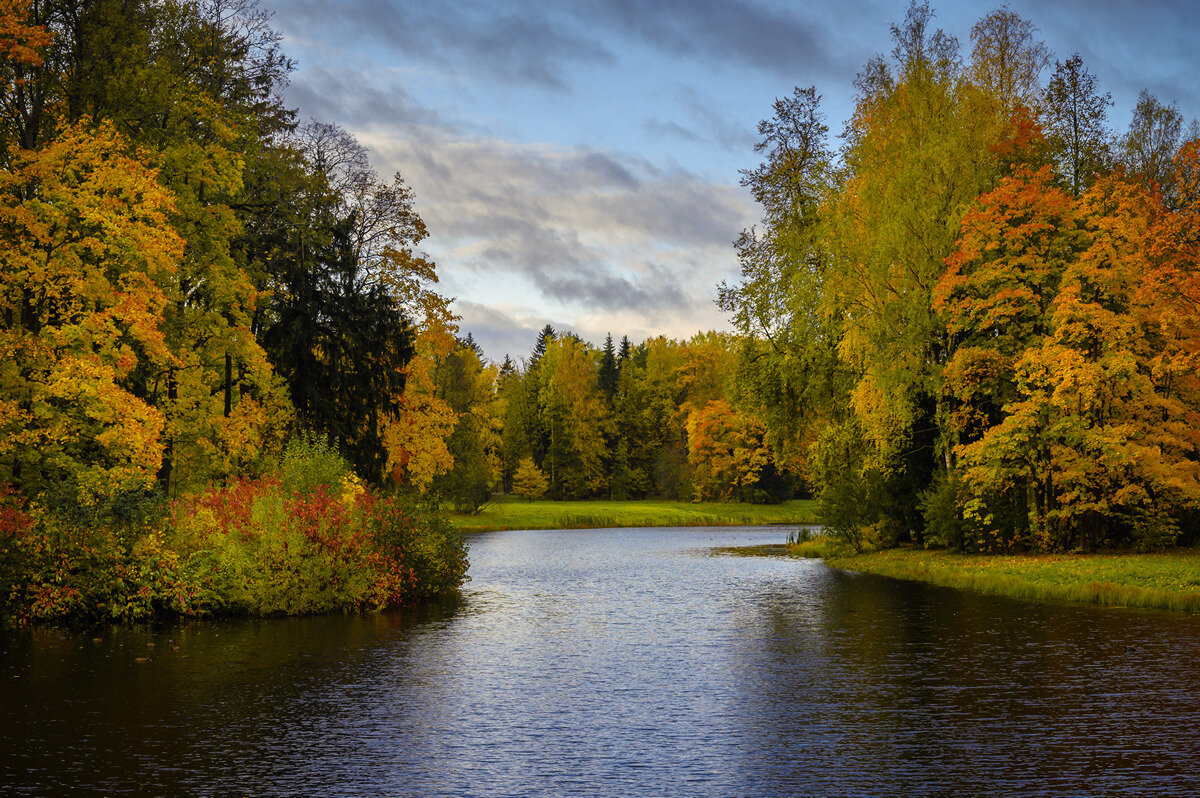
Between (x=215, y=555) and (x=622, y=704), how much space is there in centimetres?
1458

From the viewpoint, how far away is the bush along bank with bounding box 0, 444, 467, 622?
2352 centimetres

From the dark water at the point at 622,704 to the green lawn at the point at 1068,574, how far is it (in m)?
1.73

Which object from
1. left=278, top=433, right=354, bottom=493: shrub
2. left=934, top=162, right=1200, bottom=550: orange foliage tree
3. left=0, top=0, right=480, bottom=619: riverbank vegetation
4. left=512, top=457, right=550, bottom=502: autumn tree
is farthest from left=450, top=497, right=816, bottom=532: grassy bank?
left=934, top=162, right=1200, bottom=550: orange foliage tree

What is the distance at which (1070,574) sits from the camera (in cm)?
2994

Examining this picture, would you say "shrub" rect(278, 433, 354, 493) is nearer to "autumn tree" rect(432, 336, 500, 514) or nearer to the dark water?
the dark water

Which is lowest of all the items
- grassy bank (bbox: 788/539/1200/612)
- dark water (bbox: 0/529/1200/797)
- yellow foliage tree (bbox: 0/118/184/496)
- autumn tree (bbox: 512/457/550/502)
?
dark water (bbox: 0/529/1200/797)

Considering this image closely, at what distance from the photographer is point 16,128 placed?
29.0m

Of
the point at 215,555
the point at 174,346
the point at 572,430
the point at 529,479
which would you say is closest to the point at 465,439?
the point at 529,479

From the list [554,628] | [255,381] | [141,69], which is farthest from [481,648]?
[141,69]

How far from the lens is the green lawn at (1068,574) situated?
26312 mm

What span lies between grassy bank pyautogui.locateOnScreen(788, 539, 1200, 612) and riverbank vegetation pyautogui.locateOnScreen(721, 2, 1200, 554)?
1422mm

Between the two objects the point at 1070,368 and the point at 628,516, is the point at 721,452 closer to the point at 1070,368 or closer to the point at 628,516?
the point at 628,516

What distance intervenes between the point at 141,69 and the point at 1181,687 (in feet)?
103

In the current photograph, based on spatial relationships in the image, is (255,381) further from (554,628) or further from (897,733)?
(897,733)
